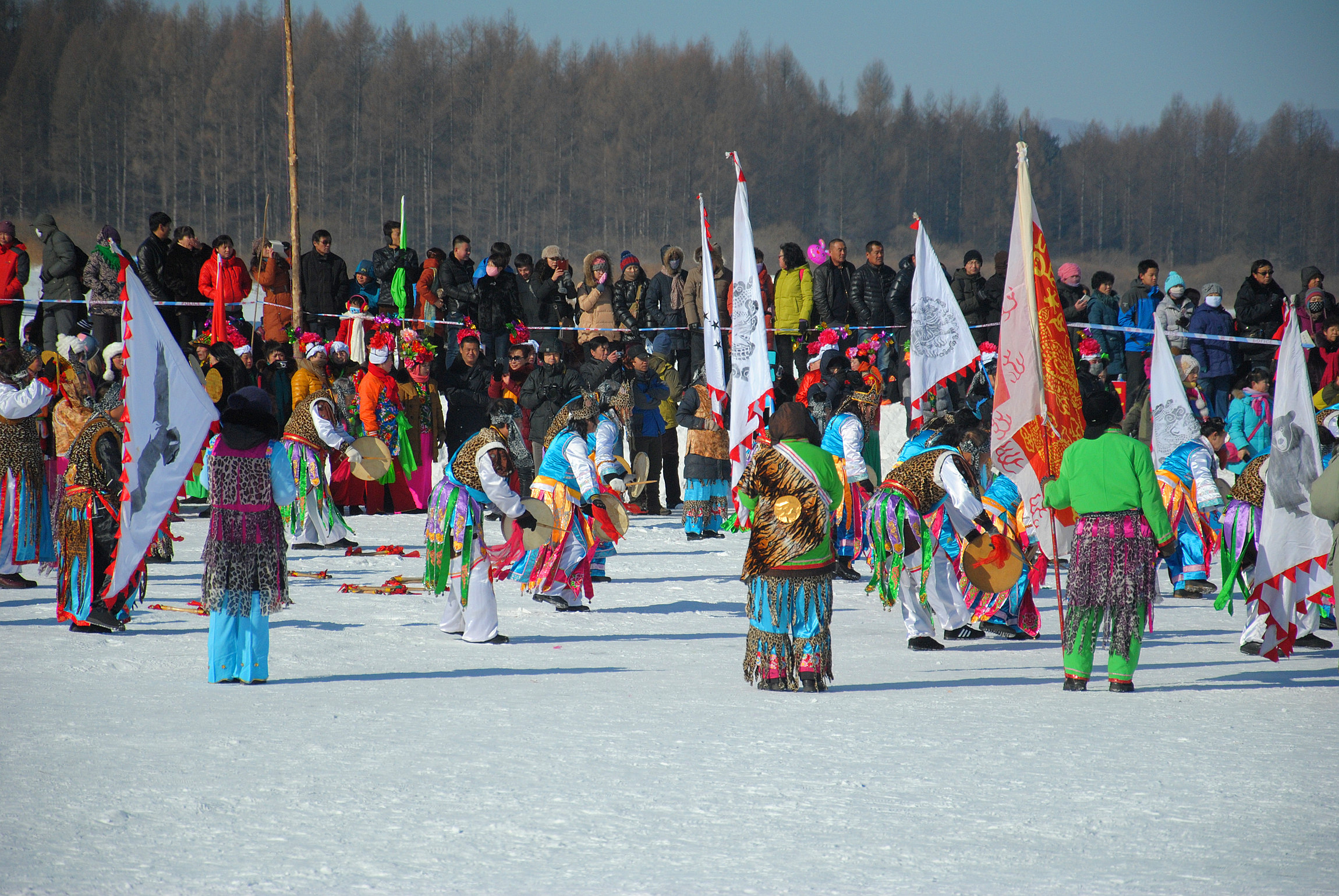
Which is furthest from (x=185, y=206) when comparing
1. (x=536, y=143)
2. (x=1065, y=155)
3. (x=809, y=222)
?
(x=1065, y=155)

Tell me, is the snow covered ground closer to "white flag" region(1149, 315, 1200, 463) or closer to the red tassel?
the red tassel

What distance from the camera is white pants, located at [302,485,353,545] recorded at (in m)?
11.9

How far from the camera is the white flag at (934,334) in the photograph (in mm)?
12617

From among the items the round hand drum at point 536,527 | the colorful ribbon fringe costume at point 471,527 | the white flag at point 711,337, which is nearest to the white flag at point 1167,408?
the white flag at point 711,337

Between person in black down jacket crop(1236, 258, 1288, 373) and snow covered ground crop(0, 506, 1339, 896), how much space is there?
321 inches

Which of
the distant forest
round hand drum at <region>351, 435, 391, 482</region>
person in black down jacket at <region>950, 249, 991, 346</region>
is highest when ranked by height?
the distant forest

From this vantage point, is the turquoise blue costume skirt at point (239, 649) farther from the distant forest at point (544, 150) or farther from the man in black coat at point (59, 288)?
the distant forest at point (544, 150)

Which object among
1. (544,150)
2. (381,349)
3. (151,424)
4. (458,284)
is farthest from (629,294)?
(544,150)

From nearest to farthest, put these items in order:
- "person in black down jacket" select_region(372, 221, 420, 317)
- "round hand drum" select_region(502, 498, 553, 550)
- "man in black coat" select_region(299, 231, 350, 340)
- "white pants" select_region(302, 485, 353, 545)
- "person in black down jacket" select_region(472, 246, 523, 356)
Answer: "round hand drum" select_region(502, 498, 553, 550)
"white pants" select_region(302, 485, 353, 545)
"person in black down jacket" select_region(472, 246, 523, 356)
"man in black coat" select_region(299, 231, 350, 340)
"person in black down jacket" select_region(372, 221, 420, 317)

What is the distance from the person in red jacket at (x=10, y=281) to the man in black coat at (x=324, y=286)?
121 inches

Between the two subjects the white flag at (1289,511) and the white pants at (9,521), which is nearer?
the white flag at (1289,511)

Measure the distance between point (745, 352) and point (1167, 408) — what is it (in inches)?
134

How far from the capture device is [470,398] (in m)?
14.5

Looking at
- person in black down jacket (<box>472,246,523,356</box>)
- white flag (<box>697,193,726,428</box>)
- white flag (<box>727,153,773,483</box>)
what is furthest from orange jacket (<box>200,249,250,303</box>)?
white flag (<box>727,153,773,483</box>)
